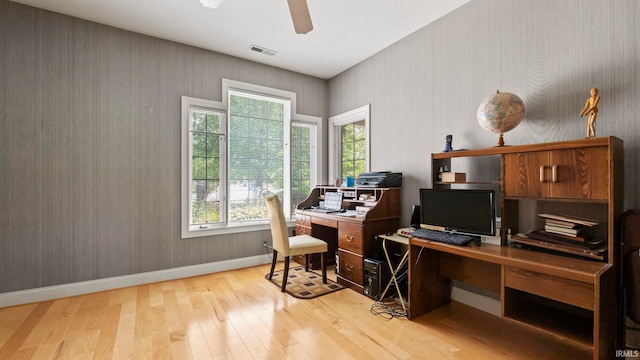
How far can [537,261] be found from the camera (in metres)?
1.65

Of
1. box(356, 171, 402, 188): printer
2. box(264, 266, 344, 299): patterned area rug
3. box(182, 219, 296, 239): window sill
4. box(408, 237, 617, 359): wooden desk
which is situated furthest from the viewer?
box(182, 219, 296, 239): window sill

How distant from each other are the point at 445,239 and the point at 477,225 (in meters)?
0.27

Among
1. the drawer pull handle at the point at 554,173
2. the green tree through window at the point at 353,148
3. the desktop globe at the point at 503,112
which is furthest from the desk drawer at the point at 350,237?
the drawer pull handle at the point at 554,173

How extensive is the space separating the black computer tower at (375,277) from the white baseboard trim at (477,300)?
684mm

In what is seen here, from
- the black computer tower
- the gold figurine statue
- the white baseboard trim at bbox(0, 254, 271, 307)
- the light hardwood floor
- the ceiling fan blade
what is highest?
the ceiling fan blade

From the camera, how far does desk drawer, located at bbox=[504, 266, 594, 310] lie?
4.86ft

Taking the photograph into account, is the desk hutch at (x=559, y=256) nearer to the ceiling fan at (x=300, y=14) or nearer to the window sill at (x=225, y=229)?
the ceiling fan at (x=300, y=14)

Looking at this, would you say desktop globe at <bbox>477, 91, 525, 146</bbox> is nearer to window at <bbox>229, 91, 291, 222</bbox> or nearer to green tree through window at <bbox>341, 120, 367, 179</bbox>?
green tree through window at <bbox>341, 120, 367, 179</bbox>

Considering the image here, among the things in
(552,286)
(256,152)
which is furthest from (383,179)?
(256,152)

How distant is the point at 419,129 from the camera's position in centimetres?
305

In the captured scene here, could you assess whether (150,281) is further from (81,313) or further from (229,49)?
(229,49)

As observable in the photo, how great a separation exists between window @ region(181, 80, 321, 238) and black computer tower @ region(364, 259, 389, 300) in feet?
5.79

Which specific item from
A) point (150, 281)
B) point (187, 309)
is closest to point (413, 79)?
point (187, 309)

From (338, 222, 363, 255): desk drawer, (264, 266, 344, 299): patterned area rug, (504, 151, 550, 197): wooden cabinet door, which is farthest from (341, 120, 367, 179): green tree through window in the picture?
(504, 151, 550, 197): wooden cabinet door
